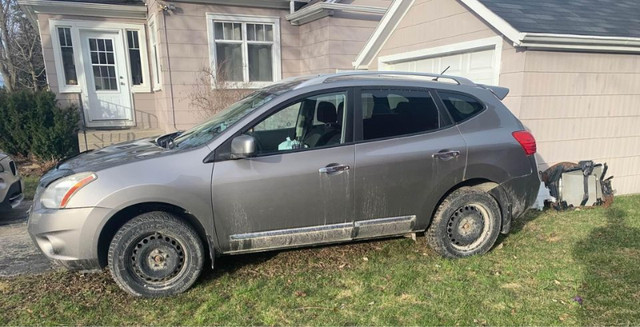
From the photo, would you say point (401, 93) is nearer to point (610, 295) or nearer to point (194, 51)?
point (610, 295)

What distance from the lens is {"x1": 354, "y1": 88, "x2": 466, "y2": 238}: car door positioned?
375 centimetres

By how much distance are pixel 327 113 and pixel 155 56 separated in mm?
8497

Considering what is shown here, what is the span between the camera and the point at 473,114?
4129mm

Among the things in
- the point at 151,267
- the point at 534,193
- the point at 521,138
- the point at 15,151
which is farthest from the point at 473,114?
the point at 15,151

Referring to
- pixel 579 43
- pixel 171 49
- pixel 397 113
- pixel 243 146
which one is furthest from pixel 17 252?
pixel 579 43

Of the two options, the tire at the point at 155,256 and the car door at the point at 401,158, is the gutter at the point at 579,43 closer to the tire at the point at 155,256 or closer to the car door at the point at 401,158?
the car door at the point at 401,158

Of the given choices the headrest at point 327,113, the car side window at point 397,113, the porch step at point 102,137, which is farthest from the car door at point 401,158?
the porch step at point 102,137

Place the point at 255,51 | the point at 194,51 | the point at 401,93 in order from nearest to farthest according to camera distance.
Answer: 1. the point at 401,93
2. the point at 194,51
3. the point at 255,51

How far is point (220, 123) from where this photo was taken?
12.5 feet

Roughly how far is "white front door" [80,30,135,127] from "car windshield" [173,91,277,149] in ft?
26.7

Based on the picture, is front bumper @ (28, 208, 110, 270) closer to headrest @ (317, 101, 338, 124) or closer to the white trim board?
headrest @ (317, 101, 338, 124)

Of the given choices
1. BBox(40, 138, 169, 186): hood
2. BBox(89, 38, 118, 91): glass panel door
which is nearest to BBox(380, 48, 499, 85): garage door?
BBox(40, 138, 169, 186): hood

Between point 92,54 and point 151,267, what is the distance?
9.33 m

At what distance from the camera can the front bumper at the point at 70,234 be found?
10.4 feet
